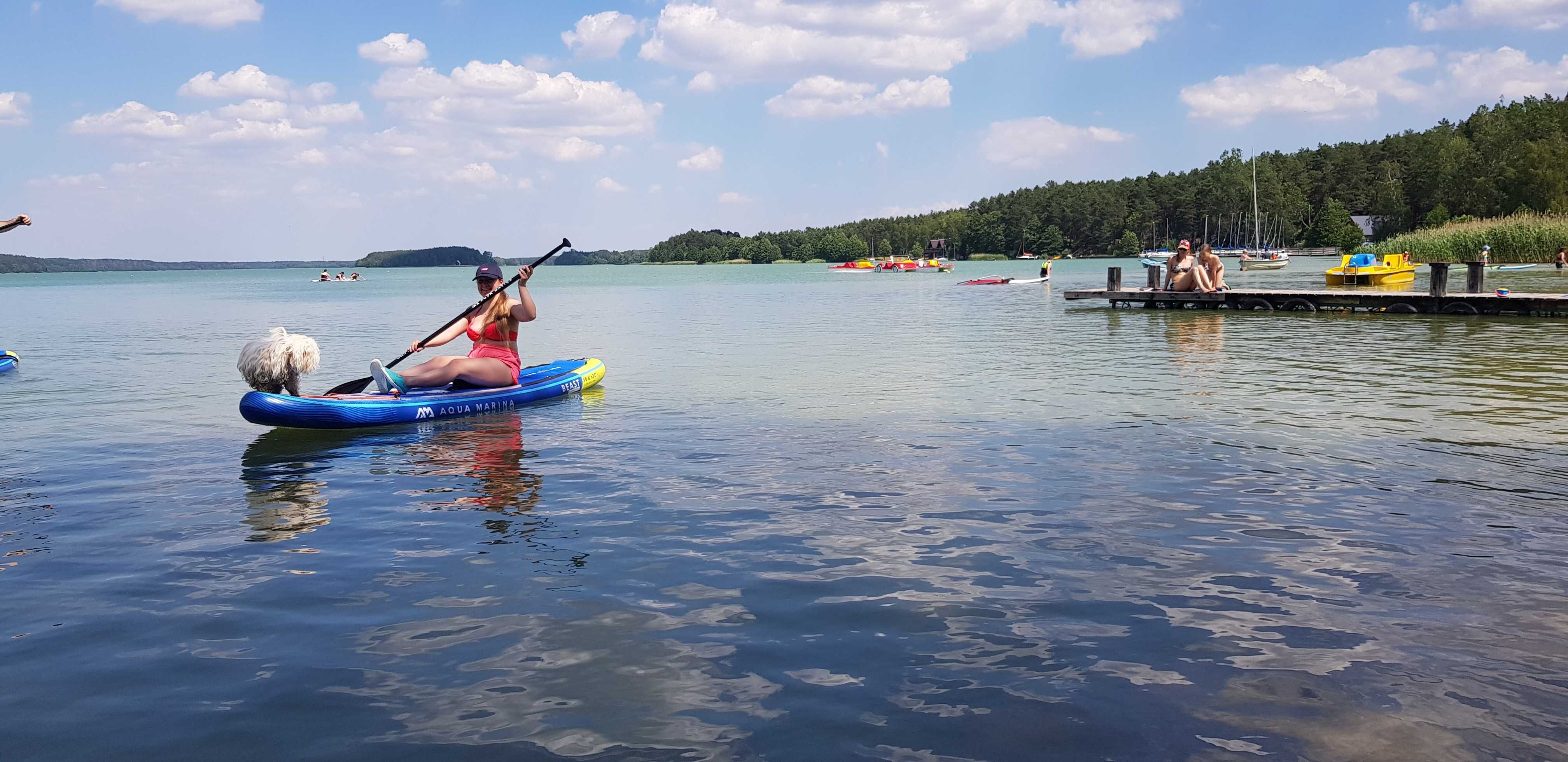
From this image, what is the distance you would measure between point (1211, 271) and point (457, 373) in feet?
96.0

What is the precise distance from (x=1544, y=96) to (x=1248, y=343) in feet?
424

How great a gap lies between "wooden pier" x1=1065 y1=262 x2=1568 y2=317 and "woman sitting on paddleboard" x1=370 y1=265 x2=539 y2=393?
1063 inches

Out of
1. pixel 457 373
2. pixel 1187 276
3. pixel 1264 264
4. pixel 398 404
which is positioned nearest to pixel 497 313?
pixel 457 373

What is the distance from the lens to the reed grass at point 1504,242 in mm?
55906

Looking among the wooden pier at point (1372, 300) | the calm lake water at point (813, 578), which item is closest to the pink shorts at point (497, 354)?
the calm lake water at point (813, 578)

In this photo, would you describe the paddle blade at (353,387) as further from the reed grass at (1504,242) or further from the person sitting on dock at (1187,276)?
the reed grass at (1504,242)

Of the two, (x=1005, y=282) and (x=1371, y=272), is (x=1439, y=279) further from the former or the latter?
(x=1005, y=282)

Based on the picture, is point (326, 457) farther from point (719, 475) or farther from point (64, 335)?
point (64, 335)

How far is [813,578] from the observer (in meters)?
6.80

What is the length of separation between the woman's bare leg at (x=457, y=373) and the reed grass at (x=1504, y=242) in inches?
2295

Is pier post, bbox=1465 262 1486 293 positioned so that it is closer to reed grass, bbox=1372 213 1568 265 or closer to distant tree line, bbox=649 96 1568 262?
reed grass, bbox=1372 213 1568 265

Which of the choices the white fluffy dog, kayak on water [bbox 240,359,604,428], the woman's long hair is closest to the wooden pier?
kayak on water [bbox 240,359,604,428]

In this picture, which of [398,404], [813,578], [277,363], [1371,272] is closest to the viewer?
[813,578]

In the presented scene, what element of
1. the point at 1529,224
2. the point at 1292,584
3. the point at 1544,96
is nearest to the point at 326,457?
the point at 1292,584
